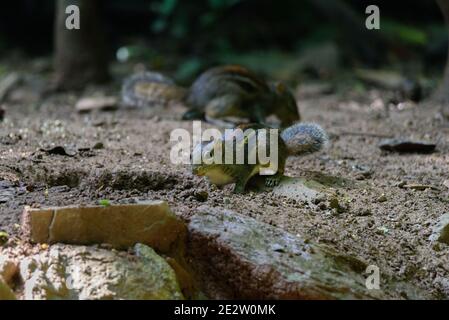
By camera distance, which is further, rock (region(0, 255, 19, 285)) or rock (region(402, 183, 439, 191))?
rock (region(402, 183, 439, 191))

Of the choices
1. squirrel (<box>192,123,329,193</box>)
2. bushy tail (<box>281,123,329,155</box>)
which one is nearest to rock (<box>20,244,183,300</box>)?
squirrel (<box>192,123,329,193</box>)

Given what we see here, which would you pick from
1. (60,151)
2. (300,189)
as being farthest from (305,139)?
(60,151)

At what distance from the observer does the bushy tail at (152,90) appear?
21.5ft

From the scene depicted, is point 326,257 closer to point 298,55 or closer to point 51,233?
point 51,233

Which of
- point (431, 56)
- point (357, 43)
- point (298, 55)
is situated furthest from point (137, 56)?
point (431, 56)

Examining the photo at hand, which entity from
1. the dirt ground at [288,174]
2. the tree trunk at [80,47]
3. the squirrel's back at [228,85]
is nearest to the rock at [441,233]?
the dirt ground at [288,174]

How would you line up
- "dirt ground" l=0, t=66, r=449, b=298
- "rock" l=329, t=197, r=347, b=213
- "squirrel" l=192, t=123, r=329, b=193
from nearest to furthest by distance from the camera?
"dirt ground" l=0, t=66, r=449, b=298
"rock" l=329, t=197, r=347, b=213
"squirrel" l=192, t=123, r=329, b=193

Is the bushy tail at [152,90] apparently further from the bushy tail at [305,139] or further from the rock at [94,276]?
the rock at [94,276]

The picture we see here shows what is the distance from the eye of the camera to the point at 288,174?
13.6 feet

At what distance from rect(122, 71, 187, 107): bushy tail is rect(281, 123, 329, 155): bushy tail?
2.63 metres

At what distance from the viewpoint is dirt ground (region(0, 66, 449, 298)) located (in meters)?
3.31

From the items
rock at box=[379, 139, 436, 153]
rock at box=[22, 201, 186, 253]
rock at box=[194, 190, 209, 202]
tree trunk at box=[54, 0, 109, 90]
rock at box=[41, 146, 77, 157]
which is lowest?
rock at box=[22, 201, 186, 253]

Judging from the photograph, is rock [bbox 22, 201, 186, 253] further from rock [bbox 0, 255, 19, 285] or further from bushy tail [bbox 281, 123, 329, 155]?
bushy tail [bbox 281, 123, 329, 155]

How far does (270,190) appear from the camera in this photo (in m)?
3.80
